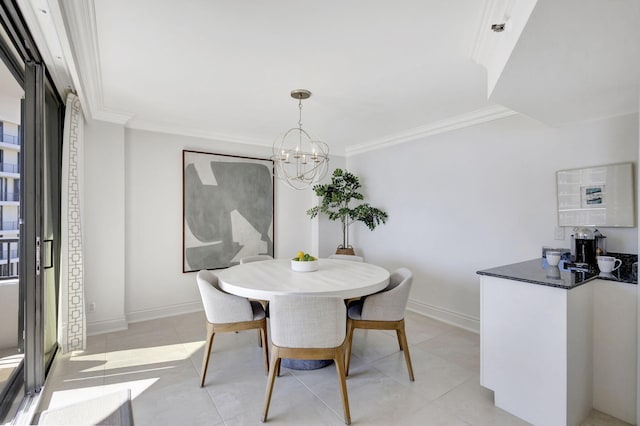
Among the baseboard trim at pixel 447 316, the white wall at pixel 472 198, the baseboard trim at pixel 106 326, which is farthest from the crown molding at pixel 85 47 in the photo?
the baseboard trim at pixel 447 316

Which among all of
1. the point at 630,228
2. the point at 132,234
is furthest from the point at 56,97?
the point at 630,228

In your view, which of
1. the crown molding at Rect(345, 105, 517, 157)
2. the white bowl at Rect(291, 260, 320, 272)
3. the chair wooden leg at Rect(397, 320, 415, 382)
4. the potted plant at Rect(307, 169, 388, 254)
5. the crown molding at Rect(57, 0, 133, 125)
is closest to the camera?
the crown molding at Rect(57, 0, 133, 125)

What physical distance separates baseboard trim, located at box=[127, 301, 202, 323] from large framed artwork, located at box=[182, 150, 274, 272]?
488 mm

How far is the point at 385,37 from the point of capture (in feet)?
6.79

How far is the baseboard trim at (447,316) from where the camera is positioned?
3.56 metres

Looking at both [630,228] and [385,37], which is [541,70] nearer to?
[385,37]

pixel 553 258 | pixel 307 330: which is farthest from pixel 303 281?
pixel 553 258

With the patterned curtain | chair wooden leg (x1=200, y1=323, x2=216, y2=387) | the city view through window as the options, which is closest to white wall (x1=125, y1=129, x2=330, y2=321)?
Result: the patterned curtain

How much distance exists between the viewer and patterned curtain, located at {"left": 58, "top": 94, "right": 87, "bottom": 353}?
285cm

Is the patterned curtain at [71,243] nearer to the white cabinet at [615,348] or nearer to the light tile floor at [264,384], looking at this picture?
the light tile floor at [264,384]

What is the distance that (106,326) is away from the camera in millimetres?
3455

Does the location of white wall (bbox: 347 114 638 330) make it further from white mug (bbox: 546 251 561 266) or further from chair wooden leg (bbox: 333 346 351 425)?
chair wooden leg (bbox: 333 346 351 425)

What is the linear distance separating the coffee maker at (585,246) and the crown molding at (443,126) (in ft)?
4.63

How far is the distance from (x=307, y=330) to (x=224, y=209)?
9.22 ft
